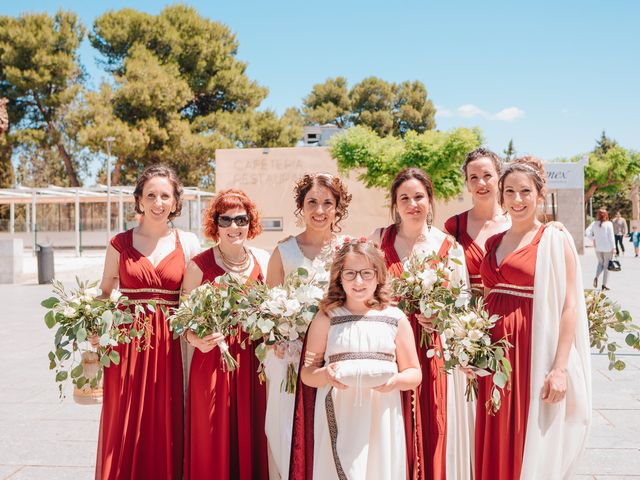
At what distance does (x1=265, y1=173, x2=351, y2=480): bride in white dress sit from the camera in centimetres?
351

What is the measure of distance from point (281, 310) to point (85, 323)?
3.54ft

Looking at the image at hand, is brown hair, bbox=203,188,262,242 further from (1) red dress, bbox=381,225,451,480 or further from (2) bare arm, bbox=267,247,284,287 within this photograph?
(1) red dress, bbox=381,225,451,480

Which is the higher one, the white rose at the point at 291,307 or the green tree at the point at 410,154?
the green tree at the point at 410,154

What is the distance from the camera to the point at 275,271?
375 cm

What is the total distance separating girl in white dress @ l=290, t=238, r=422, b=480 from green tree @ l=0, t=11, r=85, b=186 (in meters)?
41.5

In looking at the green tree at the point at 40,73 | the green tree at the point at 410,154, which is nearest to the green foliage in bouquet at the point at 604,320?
the green tree at the point at 410,154

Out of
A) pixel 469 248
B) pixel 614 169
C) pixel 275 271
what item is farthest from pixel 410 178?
pixel 614 169

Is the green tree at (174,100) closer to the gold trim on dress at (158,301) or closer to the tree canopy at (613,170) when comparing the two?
the tree canopy at (613,170)

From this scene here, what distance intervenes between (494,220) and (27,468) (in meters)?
3.67

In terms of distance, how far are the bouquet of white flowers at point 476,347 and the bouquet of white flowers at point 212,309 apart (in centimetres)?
107

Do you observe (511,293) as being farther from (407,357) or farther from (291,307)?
(291,307)

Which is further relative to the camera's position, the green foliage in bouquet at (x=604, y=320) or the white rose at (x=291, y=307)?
the green foliage in bouquet at (x=604, y=320)

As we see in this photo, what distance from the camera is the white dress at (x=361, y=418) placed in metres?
3.02

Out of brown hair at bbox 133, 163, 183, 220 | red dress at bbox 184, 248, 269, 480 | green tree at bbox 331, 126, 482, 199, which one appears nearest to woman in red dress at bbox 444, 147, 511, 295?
red dress at bbox 184, 248, 269, 480
